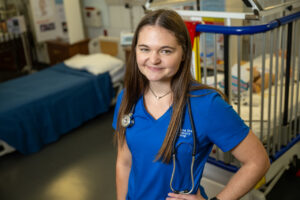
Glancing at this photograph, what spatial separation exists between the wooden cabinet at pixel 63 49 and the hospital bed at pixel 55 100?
1.90 feet

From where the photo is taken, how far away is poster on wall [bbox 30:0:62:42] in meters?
5.15

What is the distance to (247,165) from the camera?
3.92 feet

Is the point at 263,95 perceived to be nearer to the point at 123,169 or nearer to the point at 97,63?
the point at 123,169

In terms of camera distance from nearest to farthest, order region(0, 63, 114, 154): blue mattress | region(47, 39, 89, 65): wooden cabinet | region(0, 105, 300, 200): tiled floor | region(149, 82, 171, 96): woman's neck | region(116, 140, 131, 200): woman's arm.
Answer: region(149, 82, 171, 96): woman's neck < region(116, 140, 131, 200): woman's arm < region(0, 105, 300, 200): tiled floor < region(0, 63, 114, 154): blue mattress < region(47, 39, 89, 65): wooden cabinet

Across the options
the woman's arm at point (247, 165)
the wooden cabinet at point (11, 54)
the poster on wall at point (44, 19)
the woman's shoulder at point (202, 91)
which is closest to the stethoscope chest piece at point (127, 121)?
the woman's shoulder at point (202, 91)

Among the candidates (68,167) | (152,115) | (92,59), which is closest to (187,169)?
(152,115)

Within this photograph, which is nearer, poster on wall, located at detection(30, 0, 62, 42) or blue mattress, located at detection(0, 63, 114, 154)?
blue mattress, located at detection(0, 63, 114, 154)

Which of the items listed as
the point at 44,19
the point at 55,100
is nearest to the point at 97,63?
the point at 55,100

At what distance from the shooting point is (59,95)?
148 inches

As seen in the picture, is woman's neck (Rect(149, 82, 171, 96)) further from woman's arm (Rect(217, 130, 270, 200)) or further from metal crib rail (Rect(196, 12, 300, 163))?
metal crib rail (Rect(196, 12, 300, 163))

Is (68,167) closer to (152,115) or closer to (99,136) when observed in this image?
(99,136)

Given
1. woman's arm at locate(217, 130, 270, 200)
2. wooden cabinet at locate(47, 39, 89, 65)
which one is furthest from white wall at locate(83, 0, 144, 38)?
woman's arm at locate(217, 130, 270, 200)

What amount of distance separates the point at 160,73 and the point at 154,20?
0.60ft

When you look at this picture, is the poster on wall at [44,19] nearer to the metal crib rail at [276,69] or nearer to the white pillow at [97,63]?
the white pillow at [97,63]
